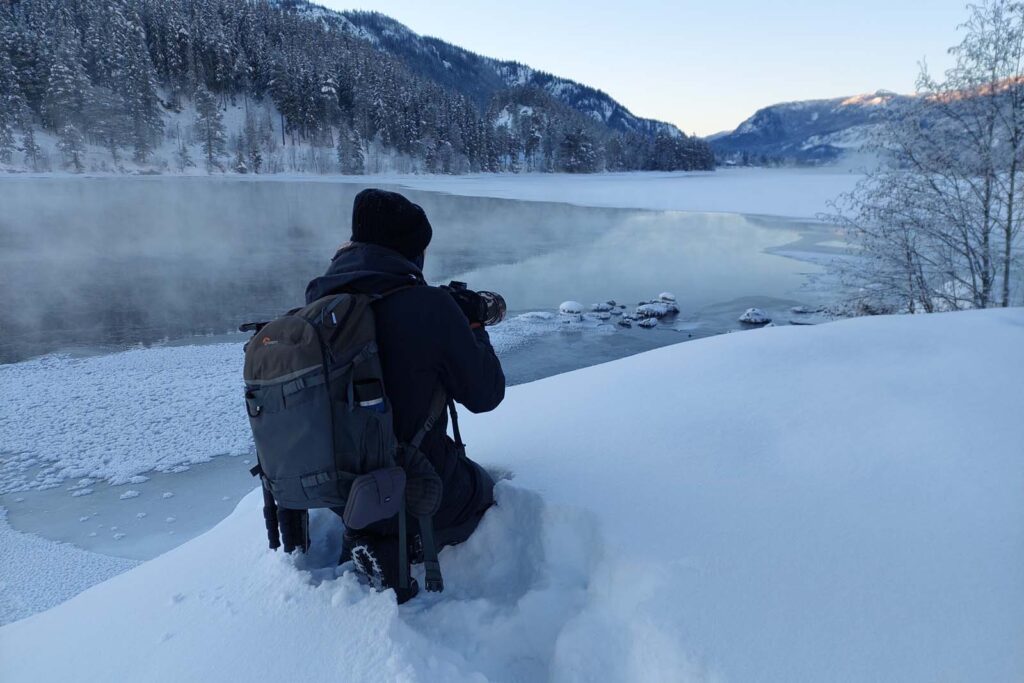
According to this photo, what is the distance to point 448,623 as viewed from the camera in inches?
85.0

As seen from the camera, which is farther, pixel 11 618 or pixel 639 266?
pixel 639 266

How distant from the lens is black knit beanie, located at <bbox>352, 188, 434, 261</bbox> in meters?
2.21

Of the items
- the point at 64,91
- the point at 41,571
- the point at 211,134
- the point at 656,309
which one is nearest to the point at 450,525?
the point at 41,571

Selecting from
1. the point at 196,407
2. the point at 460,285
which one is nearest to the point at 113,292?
the point at 196,407

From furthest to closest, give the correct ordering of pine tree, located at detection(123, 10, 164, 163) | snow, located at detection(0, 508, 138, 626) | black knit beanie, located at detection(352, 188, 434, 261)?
pine tree, located at detection(123, 10, 164, 163) → snow, located at detection(0, 508, 138, 626) → black knit beanie, located at detection(352, 188, 434, 261)

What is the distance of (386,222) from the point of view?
7.25 ft

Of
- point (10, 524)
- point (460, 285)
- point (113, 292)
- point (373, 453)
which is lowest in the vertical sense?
point (10, 524)

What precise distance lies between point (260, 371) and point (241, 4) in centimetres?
11894

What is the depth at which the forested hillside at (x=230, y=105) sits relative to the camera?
59562mm

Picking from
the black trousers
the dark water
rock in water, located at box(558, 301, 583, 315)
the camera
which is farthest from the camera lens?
rock in water, located at box(558, 301, 583, 315)

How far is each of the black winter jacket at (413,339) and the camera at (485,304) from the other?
10cm

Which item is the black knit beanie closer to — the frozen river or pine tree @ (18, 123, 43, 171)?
the frozen river

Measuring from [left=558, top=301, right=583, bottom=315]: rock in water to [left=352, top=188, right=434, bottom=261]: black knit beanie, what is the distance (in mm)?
10682

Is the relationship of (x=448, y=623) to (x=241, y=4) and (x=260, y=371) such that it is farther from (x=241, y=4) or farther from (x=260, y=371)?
(x=241, y=4)
